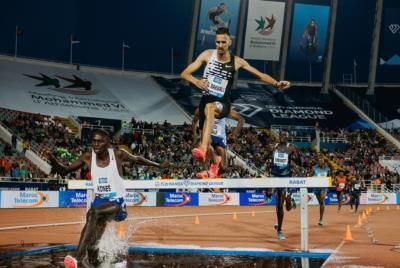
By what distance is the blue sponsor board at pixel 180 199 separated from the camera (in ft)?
110

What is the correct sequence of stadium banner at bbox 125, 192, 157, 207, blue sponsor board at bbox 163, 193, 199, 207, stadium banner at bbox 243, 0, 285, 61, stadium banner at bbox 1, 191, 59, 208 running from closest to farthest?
stadium banner at bbox 1, 191, 59, 208 → stadium banner at bbox 125, 192, 157, 207 → blue sponsor board at bbox 163, 193, 199, 207 → stadium banner at bbox 243, 0, 285, 61

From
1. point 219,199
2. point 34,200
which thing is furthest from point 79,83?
point 34,200

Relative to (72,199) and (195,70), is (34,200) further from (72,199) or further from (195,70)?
(195,70)

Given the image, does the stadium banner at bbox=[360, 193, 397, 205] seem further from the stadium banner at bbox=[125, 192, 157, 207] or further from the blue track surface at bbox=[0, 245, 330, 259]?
the blue track surface at bbox=[0, 245, 330, 259]

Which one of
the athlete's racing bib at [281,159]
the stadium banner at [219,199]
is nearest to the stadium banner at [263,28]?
the stadium banner at [219,199]

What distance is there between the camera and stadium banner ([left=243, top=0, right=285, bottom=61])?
48.0m

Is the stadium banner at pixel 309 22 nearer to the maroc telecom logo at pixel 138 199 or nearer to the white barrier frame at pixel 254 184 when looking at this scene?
the maroc telecom logo at pixel 138 199

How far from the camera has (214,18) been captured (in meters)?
47.7

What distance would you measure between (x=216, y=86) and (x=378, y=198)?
3237 cm

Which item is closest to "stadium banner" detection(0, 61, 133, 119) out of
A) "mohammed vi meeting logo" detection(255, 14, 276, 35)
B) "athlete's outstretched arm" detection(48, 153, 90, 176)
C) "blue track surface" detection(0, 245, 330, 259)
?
"mohammed vi meeting logo" detection(255, 14, 276, 35)

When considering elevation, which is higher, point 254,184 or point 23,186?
point 254,184

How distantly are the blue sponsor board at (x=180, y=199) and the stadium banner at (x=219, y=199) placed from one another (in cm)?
42

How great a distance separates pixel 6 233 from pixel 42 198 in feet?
46.2

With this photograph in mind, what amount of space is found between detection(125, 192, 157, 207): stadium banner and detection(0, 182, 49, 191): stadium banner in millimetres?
4637
